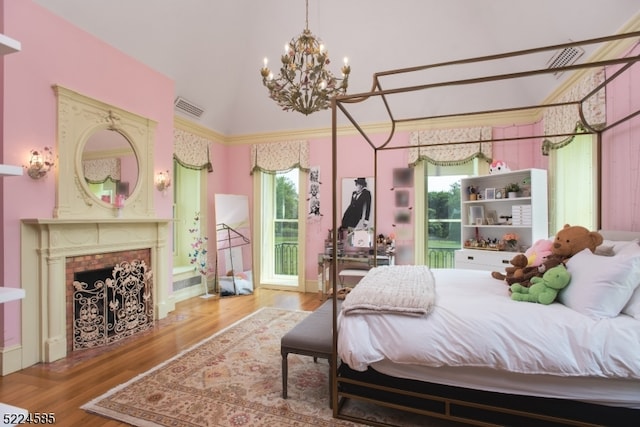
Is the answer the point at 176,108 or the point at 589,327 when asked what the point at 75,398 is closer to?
the point at 589,327

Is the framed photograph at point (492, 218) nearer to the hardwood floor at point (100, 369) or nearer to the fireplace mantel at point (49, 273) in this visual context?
the hardwood floor at point (100, 369)

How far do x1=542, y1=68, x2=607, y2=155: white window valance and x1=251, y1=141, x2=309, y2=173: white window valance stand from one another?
10.5 feet

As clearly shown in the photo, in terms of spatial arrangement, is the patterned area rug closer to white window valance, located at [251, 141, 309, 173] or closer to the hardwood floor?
the hardwood floor

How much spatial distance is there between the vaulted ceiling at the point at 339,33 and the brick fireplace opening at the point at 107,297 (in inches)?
85.9

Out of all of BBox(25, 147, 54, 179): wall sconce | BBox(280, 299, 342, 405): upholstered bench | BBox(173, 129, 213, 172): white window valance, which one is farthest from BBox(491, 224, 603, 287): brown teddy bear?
BBox(173, 129, 213, 172): white window valance

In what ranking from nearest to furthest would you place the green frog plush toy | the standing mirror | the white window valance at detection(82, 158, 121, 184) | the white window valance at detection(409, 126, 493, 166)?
the green frog plush toy
the white window valance at detection(82, 158, 121, 184)
the white window valance at detection(409, 126, 493, 166)
the standing mirror

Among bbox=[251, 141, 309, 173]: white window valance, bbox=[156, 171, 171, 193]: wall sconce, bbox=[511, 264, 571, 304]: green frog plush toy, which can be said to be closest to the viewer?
bbox=[511, 264, 571, 304]: green frog plush toy

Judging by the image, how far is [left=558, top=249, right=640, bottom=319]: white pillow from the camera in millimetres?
1651

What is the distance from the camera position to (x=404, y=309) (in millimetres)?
1802

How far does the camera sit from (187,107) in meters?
4.55

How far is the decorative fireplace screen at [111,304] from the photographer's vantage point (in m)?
2.99

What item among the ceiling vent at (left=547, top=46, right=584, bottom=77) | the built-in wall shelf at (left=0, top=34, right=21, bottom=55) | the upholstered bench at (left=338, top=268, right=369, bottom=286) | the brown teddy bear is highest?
the ceiling vent at (left=547, top=46, right=584, bottom=77)

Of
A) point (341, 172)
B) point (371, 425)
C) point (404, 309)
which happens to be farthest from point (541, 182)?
point (371, 425)

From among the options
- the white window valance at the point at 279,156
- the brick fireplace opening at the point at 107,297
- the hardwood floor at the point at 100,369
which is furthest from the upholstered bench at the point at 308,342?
the white window valance at the point at 279,156
